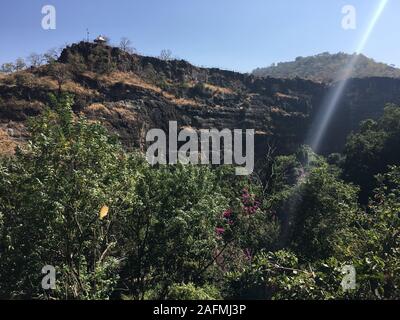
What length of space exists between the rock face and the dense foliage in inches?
890

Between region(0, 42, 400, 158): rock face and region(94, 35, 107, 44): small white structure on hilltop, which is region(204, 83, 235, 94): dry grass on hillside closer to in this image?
region(0, 42, 400, 158): rock face

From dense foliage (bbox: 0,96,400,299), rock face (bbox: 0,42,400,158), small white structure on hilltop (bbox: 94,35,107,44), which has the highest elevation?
small white structure on hilltop (bbox: 94,35,107,44)

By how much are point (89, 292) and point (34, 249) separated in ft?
5.63

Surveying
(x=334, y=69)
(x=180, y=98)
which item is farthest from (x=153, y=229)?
(x=334, y=69)

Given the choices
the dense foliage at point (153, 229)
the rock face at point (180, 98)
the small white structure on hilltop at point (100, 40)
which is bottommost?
the dense foliage at point (153, 229)

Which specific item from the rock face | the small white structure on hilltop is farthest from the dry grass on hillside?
the small white structure on hilltop

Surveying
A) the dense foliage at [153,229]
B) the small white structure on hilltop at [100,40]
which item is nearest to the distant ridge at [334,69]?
the small white structure on hilltop at [100,40]

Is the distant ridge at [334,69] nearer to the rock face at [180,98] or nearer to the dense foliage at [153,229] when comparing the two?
the rock face at [180,98]

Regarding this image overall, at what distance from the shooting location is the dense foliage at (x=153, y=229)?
861 centimetres

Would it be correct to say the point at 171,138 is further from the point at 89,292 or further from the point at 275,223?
the point at 89,292

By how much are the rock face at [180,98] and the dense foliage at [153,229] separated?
22595mm

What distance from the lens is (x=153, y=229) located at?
14258 millimetres

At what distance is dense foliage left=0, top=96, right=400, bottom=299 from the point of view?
28.2ft

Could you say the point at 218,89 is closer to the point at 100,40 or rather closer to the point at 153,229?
the point at 100,40
